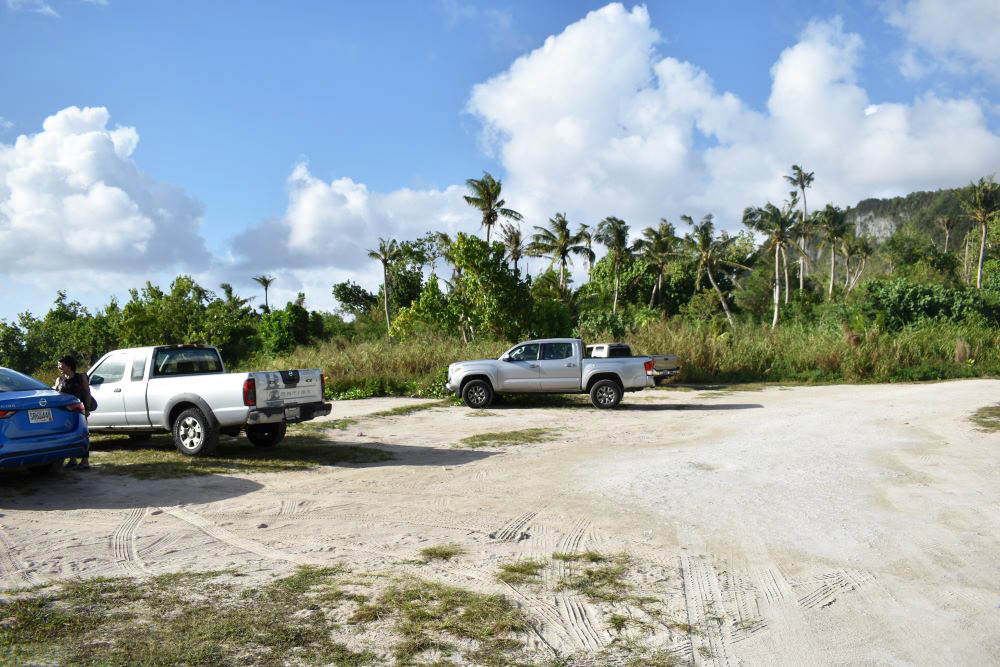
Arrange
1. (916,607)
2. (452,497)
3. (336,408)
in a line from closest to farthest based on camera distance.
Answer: (916,607) → (452,497) → (336,408)

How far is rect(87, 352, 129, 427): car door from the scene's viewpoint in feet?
37.4

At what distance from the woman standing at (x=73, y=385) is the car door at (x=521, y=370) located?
34.1ft

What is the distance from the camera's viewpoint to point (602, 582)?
5.31 m

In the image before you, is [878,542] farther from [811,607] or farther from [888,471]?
[888,471]

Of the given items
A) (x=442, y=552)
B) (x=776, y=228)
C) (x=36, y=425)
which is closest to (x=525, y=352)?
(x=36, y=425)

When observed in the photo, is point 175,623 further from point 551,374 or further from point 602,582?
point 551,374

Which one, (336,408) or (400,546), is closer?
(400,546)

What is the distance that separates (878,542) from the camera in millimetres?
6262

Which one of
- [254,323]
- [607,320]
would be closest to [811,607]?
[607,320]

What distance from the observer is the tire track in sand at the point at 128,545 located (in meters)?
5.71

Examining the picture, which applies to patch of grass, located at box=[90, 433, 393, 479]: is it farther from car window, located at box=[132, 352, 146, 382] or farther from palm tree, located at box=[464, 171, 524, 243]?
palm tree, located at box=[464, 171, 524, 243]

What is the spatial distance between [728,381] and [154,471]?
21534 mm

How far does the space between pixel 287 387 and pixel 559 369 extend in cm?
904

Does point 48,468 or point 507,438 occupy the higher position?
point 48,468
